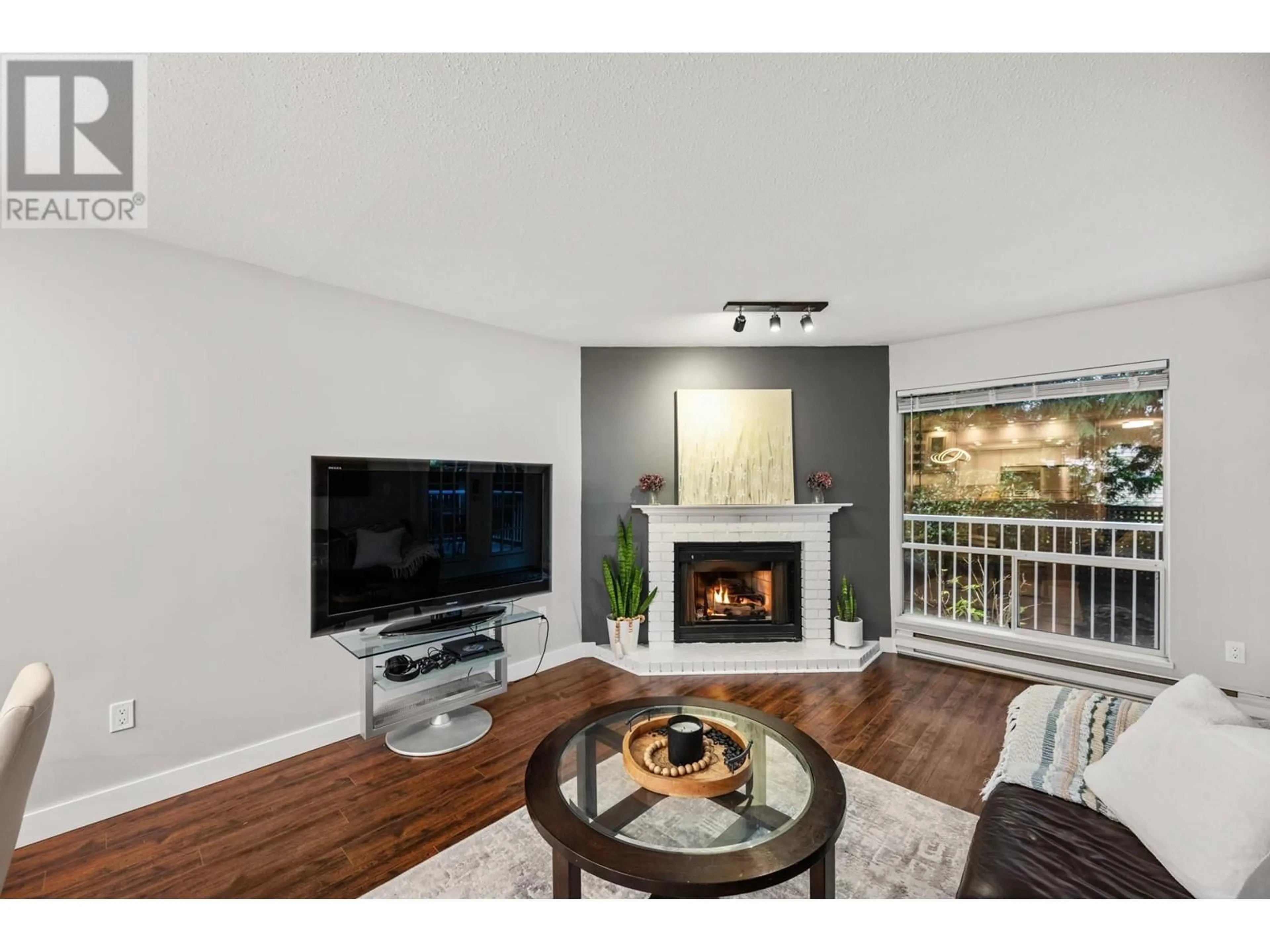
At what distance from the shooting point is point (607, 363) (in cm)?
398

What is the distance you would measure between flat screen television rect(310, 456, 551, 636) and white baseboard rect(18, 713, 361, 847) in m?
0.60

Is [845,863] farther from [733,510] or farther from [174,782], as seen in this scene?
[174,782]

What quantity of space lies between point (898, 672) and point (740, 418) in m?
2.09

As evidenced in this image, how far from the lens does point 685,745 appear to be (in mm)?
1595

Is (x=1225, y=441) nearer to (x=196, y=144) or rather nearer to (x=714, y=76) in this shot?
(x=714, y=76)

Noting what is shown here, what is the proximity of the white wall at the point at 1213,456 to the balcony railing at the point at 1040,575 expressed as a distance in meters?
0.16

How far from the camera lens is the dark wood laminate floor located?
175cm

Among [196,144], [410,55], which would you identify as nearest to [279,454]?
[196,144]

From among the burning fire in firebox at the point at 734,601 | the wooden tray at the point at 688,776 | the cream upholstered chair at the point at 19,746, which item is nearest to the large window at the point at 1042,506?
the burning fire in firebox at the point at 734,601

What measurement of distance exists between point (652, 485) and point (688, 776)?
2.46m

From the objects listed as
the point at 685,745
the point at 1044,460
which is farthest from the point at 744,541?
the point at 685,745

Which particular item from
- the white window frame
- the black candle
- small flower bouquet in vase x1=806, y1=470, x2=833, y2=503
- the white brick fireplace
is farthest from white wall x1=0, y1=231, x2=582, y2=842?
the white window frame

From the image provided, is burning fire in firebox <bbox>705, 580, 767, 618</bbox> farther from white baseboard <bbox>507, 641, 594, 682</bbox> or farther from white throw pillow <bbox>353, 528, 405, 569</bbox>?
white throw pillow <bbox>353, 528, 405, 569</bbox>

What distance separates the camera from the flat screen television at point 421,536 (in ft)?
8.20
